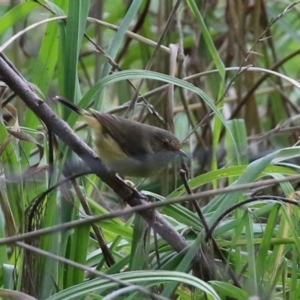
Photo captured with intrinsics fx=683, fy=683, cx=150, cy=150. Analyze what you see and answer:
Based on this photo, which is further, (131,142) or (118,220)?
(131,142)

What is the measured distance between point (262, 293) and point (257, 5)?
4.77 ft

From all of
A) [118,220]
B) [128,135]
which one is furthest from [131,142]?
[118,220]

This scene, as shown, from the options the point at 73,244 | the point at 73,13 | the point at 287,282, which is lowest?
the point at 287,282

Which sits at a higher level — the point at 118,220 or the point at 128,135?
the point at 128,135

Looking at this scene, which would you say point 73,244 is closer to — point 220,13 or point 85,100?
point 85,100

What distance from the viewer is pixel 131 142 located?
1760 millimetres

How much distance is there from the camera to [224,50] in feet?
8.52

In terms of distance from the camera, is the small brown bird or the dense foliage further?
the small brown bird

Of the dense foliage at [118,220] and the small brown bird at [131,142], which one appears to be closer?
the dense foliage at [118,220]

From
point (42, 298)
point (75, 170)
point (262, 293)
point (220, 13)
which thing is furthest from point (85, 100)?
point (220, 13)

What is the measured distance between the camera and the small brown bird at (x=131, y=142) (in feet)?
5.46

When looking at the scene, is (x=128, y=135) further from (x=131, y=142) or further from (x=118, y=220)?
(x=118, y=220)

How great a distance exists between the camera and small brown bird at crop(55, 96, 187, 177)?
1.66m

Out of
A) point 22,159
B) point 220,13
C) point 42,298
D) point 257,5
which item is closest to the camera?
point 42,298
